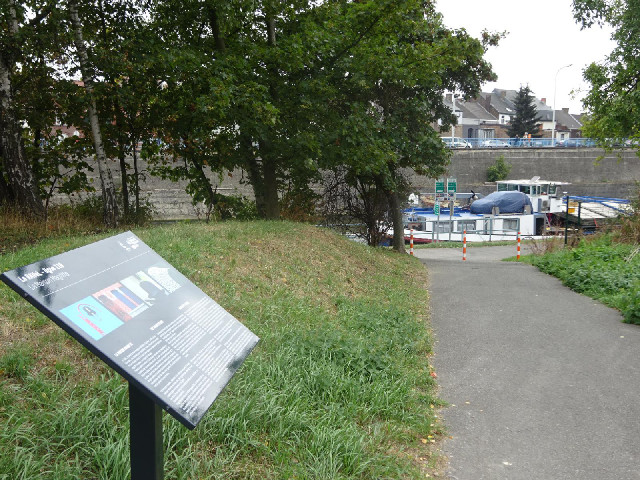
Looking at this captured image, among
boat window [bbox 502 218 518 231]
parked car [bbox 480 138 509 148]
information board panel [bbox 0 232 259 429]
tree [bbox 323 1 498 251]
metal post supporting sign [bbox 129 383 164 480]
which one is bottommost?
boat window [bbox 502 218 518 231]

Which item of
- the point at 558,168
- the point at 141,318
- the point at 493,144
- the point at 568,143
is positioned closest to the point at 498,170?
the point at 493,144

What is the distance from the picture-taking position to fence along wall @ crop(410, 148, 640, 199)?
57250 millimetres

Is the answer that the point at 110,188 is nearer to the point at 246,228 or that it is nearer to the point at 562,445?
the point at 246,228

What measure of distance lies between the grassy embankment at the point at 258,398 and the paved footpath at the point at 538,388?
36 centimetres

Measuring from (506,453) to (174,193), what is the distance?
1302 inches

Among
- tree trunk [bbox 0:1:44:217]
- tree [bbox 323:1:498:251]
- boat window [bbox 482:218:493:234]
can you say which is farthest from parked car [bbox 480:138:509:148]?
tree trunk [bbox 0:1:44:217]

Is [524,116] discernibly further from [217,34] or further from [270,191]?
[217,34]

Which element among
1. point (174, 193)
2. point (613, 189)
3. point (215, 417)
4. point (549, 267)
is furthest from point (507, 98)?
point (215, 417)

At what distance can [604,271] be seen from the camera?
12.6 metres

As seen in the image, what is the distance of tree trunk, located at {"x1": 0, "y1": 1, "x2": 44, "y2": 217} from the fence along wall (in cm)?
4824

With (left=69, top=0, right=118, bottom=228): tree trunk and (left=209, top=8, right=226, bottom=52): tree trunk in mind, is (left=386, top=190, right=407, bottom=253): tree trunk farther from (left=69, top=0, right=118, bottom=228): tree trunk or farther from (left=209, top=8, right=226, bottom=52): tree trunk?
(left=69, top=0, right=118, bottom=228): tree trunk

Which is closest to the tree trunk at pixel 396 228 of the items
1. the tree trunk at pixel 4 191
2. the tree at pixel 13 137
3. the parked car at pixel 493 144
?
the tree at pixel 13 137

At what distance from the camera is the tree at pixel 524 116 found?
69.7m

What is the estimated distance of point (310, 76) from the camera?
14.2 metres
